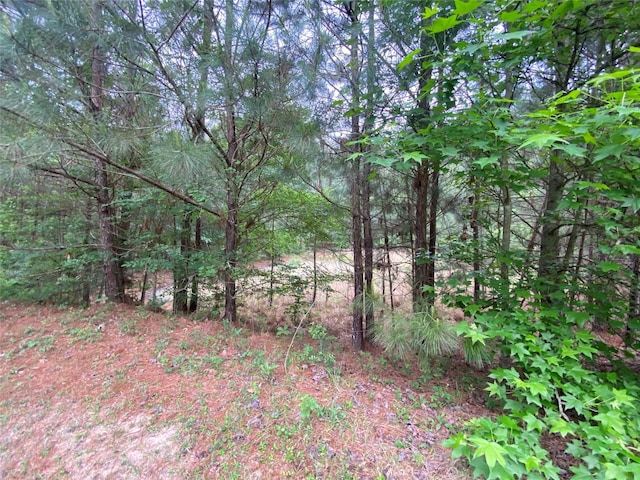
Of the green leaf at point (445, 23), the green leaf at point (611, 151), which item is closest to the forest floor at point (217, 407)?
the green leaf at point (611, 151)

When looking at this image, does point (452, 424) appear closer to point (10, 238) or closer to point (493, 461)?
point (493, 461)

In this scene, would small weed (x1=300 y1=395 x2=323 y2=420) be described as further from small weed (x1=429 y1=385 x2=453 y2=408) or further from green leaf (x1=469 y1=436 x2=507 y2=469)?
green leaf (x1=469 y1=436 x2=507 y2=469)

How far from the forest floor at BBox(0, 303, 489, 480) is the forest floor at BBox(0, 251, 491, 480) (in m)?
0.01

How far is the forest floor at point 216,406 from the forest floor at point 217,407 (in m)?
0.01

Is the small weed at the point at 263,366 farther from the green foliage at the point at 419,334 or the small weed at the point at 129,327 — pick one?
the small weed at the point at 129,327

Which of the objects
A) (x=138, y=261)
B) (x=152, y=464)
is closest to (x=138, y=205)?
(x=138, y=261)

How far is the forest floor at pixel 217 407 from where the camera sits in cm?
200

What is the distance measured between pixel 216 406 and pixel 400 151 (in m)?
2.78

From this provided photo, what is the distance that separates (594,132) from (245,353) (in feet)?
12.4

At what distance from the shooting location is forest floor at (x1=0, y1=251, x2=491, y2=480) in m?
2.00

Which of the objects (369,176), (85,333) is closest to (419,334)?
(369,176)

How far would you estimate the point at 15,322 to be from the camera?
4371 mm

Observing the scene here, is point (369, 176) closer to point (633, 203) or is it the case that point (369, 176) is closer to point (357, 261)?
point (357, 261)

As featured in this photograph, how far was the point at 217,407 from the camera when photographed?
2.46 m
